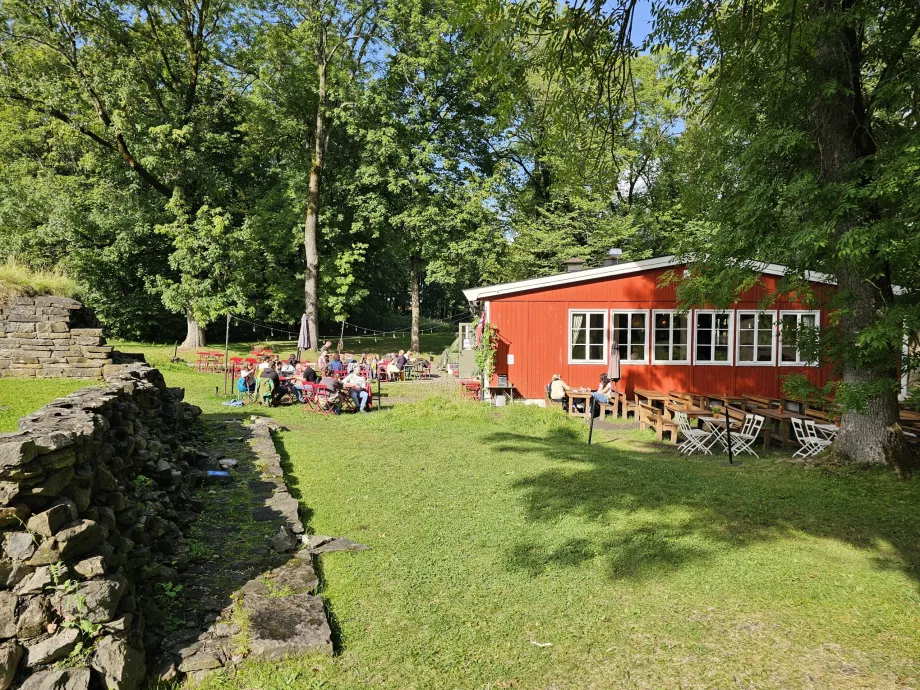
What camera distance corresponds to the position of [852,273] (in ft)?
28.4

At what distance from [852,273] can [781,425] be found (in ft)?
14.7

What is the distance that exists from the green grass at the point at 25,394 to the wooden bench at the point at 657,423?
33.7 ft

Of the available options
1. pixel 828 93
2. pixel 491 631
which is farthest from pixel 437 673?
pixel 828 93

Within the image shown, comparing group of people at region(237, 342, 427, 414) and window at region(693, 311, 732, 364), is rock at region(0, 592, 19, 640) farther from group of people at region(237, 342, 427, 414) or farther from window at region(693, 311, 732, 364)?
window at region(693, 311, 732, 364)

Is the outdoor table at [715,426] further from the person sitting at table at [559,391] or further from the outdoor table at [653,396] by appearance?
the person sitting at table at [559,391]

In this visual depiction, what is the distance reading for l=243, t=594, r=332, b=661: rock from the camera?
3762 mm

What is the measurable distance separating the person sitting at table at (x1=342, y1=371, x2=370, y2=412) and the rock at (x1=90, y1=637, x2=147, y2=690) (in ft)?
34.7

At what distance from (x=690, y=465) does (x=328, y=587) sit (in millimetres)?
6903

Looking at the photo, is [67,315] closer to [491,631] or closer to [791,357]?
[491,631]

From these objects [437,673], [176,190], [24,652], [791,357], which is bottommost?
[437,673]

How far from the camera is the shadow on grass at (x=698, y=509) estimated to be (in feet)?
18.4

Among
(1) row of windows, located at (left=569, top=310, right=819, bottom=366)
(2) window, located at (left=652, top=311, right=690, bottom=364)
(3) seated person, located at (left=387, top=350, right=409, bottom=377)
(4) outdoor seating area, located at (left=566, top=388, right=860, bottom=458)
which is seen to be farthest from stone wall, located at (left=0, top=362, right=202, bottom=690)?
(3) seated person, located at (left=387, top=350, right=409, bottom=377)

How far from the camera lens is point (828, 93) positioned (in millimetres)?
7965

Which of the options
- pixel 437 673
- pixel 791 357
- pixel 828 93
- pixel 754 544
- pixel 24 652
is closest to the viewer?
pixel 24 652
